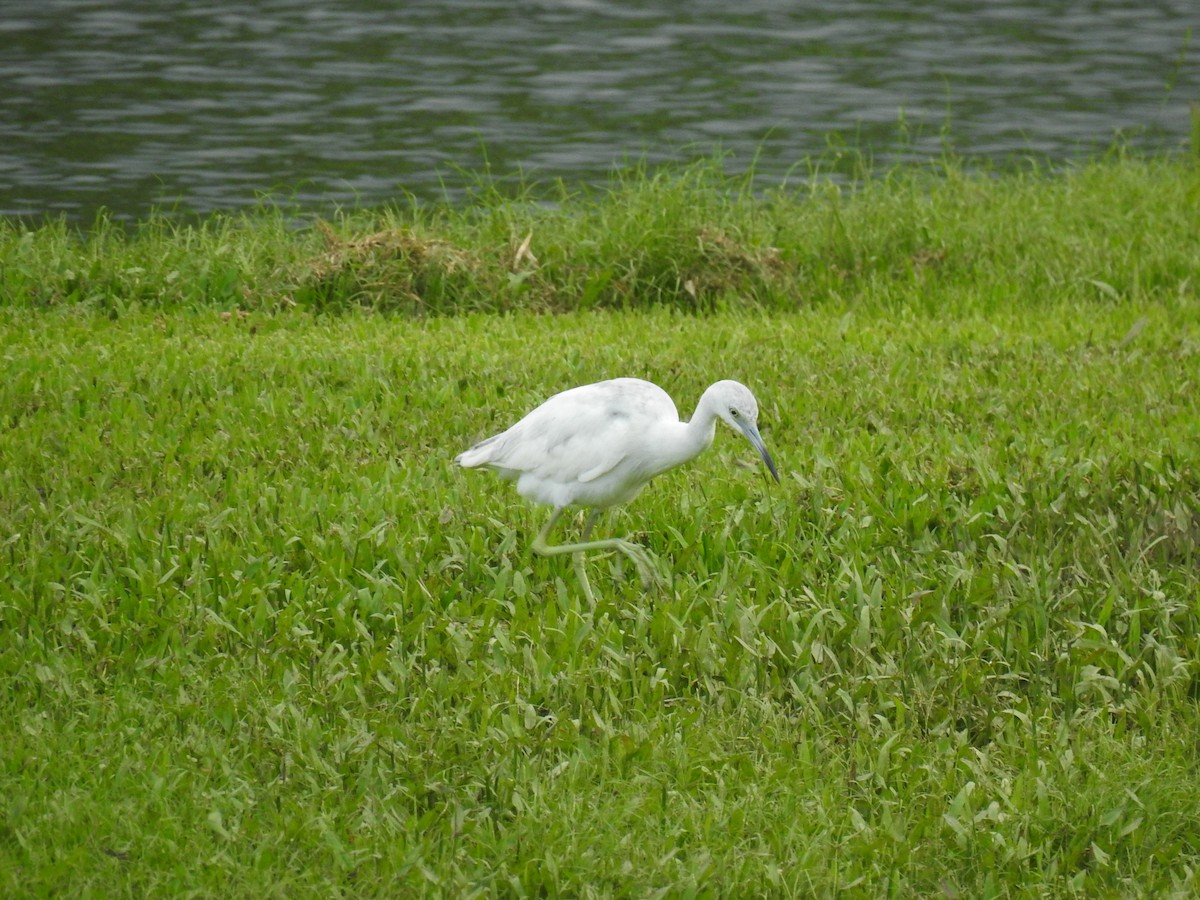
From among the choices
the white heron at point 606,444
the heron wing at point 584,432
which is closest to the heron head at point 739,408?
the white heron at point 606,444

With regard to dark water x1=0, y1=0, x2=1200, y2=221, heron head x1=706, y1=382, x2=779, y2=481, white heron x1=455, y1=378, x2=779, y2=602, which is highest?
→ heron head x1=706, y1=382, x2=779, y2=481

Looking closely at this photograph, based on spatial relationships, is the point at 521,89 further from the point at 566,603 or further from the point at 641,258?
the point at 566,603

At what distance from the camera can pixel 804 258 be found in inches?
370

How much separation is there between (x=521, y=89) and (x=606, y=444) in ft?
38.1

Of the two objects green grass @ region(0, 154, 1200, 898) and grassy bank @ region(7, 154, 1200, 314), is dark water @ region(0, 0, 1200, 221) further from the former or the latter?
green grass @ region(0, 154, 1200, 898)

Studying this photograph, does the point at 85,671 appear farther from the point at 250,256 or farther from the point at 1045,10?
the point at 1045,10


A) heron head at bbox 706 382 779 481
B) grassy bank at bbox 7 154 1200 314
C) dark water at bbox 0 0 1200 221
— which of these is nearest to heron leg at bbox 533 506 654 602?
heron head at bbox 706 382 779 481

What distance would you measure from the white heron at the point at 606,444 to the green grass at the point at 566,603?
26cm

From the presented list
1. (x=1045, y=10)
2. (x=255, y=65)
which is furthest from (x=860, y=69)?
(x=255, y=65)

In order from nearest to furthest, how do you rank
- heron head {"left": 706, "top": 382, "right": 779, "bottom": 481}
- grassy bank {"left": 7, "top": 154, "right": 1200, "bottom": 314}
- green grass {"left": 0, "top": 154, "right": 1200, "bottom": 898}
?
green grass {"left": 0, "top": 154, "right": 1200, "bottom": 898} → heron head {"left": 706, "top": 382, "right": 779, "bottom": 481} → grassy bank {"left": 7, "top": 154, "right": 1200, "bottom": 314}

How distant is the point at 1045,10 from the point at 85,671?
762 inches

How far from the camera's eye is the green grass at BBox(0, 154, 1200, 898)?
3.85m

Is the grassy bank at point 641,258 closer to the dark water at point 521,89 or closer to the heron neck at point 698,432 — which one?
the dark water at point 521,89

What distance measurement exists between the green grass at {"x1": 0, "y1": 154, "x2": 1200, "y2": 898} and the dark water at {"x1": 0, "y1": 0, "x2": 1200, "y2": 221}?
136 inches
